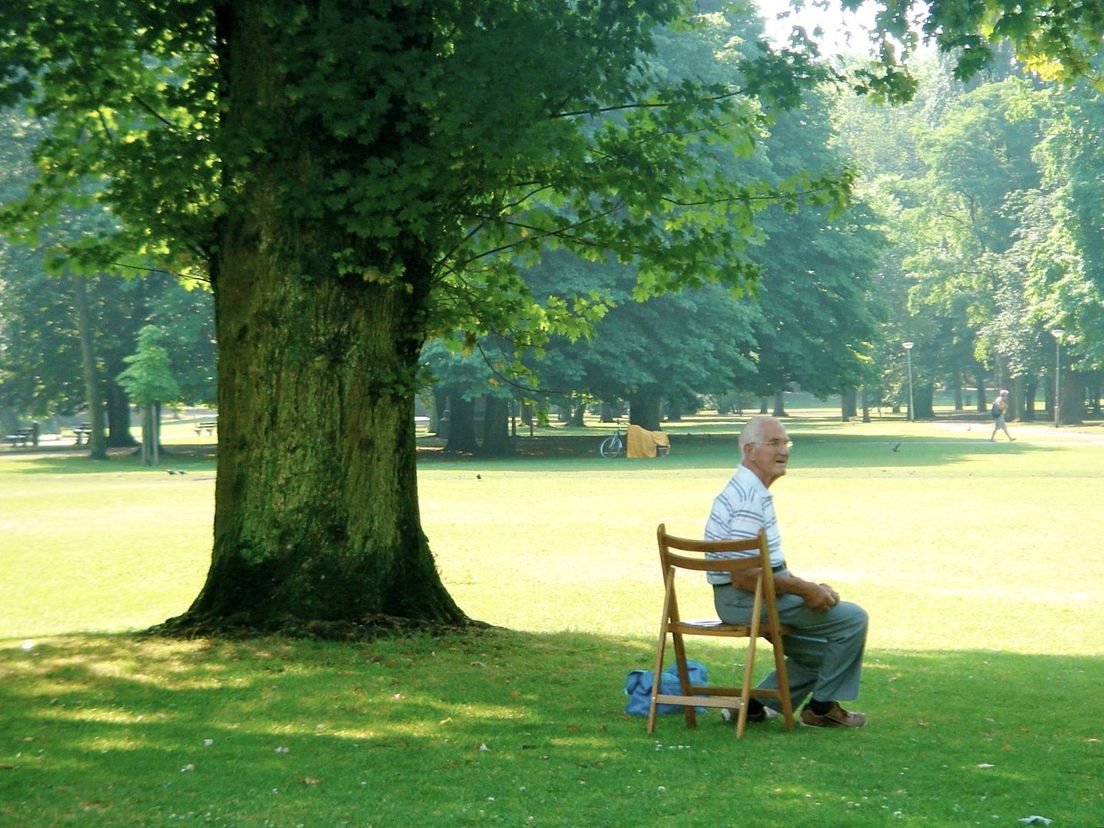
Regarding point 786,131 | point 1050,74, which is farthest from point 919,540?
point 786,131

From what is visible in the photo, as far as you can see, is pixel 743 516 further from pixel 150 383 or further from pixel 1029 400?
pixel 1029 400

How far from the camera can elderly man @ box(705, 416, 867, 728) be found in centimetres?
758

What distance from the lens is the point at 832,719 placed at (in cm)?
789

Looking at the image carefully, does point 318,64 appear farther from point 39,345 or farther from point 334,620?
point 39,345

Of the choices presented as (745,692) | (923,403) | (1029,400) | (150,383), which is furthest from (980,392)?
(745,692)

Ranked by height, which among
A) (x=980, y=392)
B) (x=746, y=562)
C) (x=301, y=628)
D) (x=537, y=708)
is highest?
(x=980, y=392)

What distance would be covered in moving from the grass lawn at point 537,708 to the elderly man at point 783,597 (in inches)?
12.5

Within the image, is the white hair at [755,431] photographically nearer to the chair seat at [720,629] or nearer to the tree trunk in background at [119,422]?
the chair seat at [720,629]

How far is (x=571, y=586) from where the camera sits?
54.6 feet

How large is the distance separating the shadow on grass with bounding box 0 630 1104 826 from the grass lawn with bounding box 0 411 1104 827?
0.02 metres

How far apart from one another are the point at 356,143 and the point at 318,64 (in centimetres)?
82

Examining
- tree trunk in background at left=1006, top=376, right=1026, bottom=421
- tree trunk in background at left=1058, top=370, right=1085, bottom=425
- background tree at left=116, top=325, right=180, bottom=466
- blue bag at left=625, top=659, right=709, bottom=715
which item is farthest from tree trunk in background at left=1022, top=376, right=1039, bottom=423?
blue bag at left=625, top=659, right=709, bottom=715

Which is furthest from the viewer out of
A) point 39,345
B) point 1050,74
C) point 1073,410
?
point 1073,410

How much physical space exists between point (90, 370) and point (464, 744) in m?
44.1
